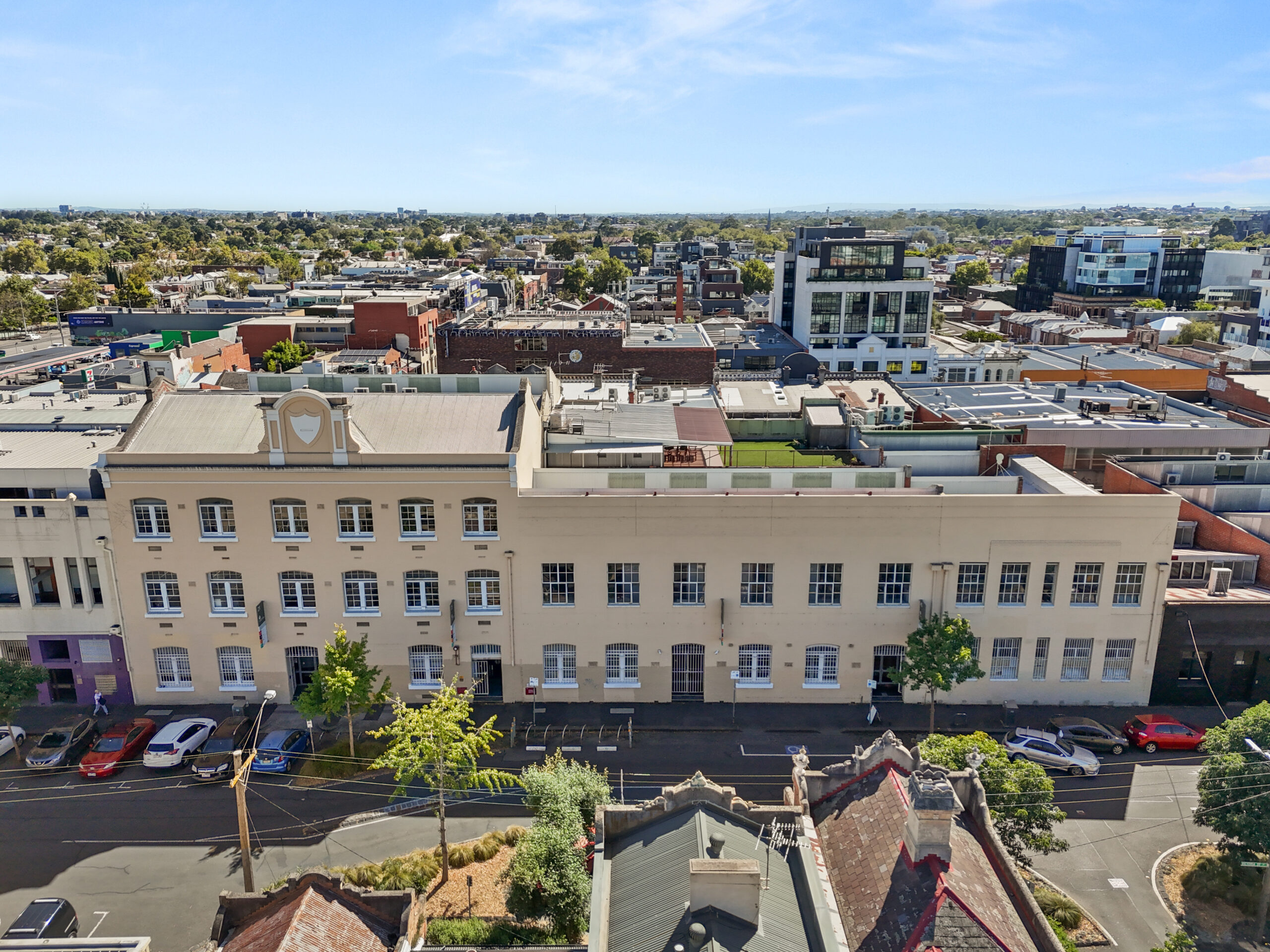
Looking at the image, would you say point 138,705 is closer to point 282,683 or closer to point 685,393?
point 282,683

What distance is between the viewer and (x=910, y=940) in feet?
61.0

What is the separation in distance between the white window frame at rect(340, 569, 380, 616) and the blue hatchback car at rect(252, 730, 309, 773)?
564cm

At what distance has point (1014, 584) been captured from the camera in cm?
3941

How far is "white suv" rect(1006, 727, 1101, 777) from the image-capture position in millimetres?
36094

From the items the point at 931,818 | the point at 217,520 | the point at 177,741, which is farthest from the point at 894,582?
the point at 177,741

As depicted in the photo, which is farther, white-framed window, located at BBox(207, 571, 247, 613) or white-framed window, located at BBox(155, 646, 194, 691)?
white-framed window, located at BBox(155, 646, 194, 691)

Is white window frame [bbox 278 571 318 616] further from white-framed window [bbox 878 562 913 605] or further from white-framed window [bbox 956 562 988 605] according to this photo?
white-framed window [bbox 956 562 988 605]

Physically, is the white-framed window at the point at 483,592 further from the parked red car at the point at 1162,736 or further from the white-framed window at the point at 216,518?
the parked red car at the point at 1162,736

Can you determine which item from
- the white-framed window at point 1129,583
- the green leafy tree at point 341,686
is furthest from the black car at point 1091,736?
the green leafy tree at point 341,686

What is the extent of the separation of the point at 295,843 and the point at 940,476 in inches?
1358

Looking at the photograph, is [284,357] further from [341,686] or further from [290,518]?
[341,686]

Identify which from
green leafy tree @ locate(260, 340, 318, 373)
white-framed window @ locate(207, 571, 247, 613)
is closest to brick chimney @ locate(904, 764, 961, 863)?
white-framed window @ locate(207, 571, 247, 613)

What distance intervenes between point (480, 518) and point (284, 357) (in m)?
67.2

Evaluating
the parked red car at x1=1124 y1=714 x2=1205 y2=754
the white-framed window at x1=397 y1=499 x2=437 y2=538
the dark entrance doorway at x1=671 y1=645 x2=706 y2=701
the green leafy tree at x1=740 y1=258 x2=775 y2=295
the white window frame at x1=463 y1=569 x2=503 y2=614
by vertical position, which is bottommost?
the parked red car at x1=1124 y1=714 x2=1205 y2=754
